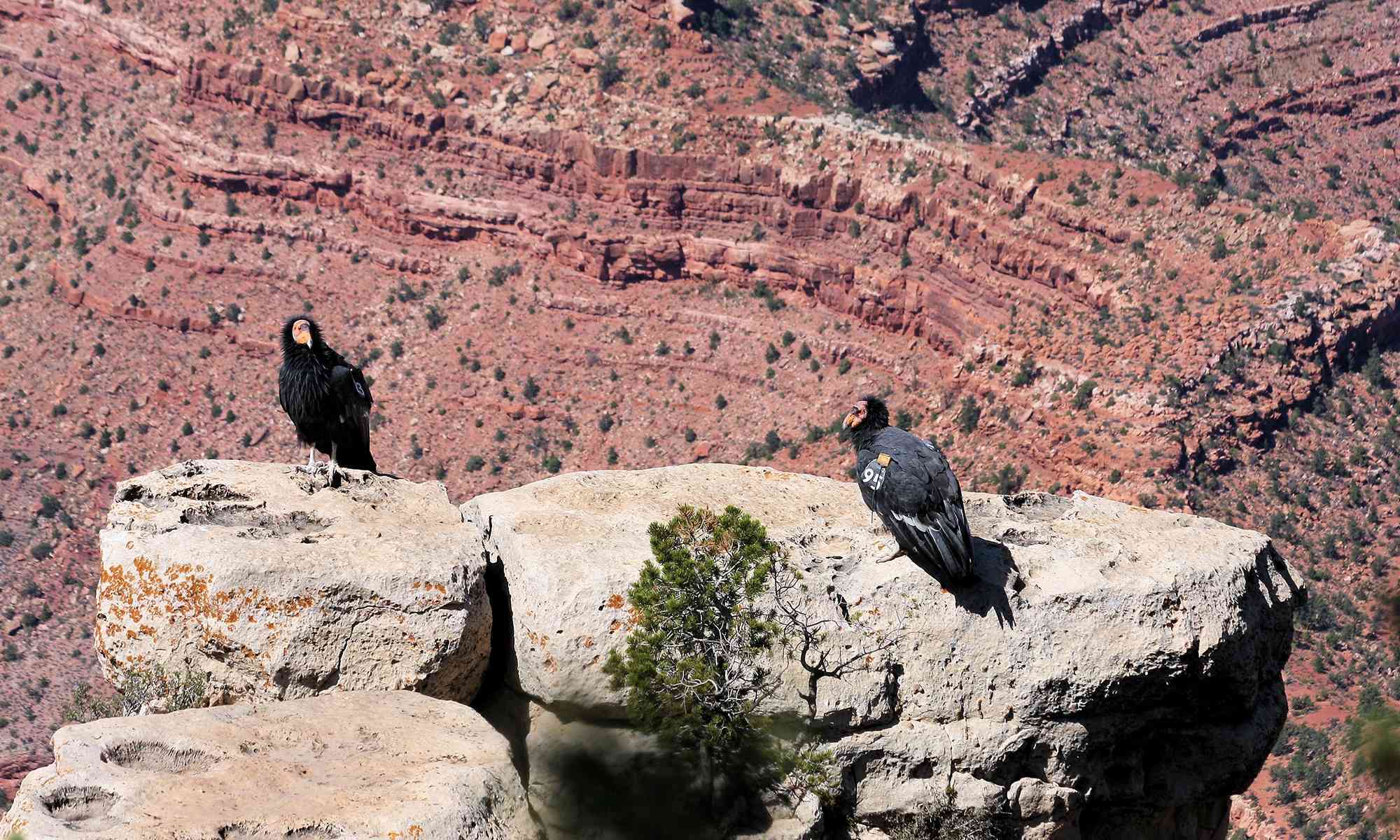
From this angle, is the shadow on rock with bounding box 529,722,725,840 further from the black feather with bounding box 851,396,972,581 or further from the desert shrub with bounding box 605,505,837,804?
the black feather with bounding box 851,396,972,581

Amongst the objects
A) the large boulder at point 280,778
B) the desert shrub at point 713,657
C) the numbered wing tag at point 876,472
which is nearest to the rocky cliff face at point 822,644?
the desert shrub at point 713,657

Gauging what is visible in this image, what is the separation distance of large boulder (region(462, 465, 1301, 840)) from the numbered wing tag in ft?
3.77

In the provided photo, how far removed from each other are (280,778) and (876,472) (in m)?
7.67

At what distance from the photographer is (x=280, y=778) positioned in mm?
13992

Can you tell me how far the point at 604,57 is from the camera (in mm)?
73062

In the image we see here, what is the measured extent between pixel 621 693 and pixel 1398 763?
9544 mm

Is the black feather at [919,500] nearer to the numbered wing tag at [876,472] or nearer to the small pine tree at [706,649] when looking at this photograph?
the numbered wing tag at [876,472]

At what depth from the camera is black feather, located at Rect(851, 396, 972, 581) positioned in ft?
55.0

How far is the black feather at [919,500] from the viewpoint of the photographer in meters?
16.8

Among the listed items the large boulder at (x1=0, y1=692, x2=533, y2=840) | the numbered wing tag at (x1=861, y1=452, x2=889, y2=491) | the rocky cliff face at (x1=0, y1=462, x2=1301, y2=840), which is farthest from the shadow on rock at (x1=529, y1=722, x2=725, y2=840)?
the numbered wing tag at (x1=861, y1=452, x2=889, y2=491)

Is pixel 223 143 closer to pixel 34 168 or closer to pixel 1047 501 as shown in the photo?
pixel 34 168

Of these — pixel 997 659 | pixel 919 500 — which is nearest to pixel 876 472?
pixel 919 500

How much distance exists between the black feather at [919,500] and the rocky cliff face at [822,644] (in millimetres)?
732

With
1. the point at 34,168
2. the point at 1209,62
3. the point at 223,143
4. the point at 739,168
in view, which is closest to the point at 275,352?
the point at 223,143
